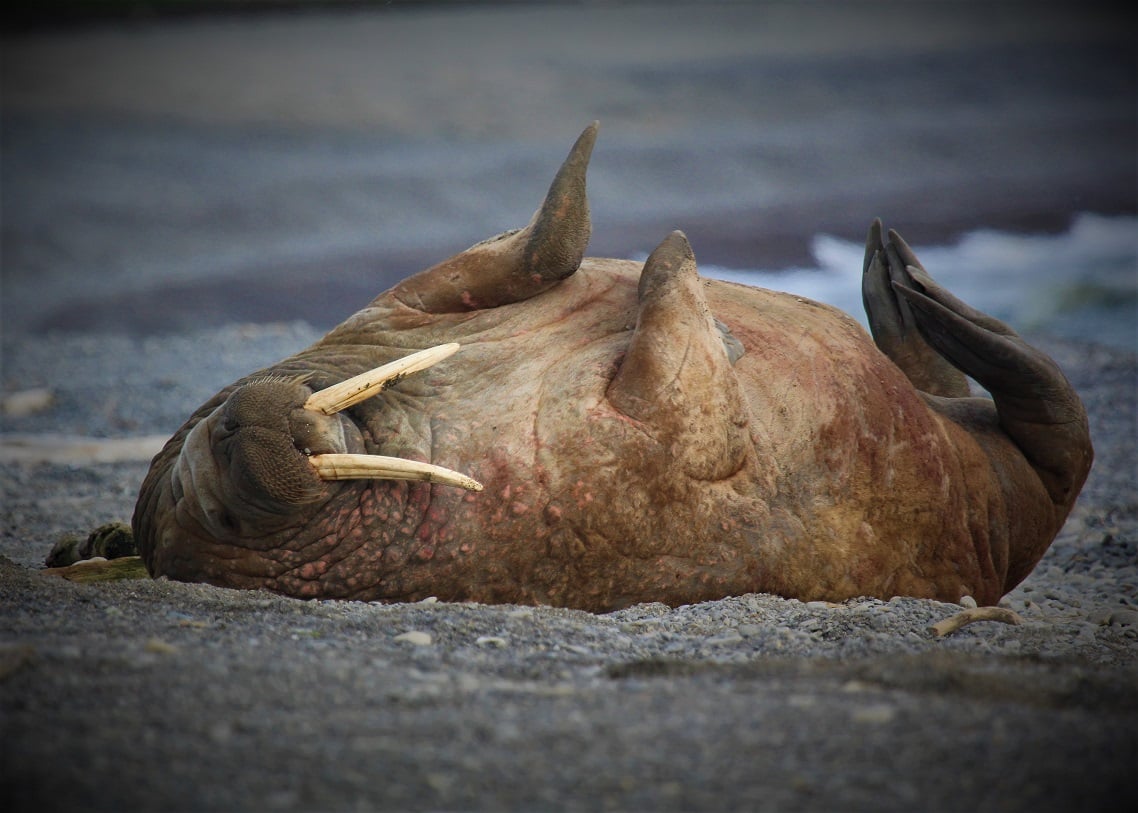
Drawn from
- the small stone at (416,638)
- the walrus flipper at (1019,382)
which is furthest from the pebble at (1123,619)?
the small stone at (416,638)

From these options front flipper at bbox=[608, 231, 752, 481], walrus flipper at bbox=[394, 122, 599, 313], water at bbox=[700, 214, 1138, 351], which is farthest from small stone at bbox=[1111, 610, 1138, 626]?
water at bbox=[700, 214, 1138, 351]

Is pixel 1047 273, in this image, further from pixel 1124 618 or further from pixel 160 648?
pixel 160 648

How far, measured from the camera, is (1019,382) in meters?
3.98

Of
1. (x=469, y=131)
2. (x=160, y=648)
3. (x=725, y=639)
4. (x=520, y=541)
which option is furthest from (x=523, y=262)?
(x=469, y=131)

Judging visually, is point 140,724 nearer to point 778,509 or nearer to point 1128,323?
point 778,509

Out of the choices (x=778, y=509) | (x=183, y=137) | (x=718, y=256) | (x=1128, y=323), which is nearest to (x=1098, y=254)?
(x=1128, y=323)

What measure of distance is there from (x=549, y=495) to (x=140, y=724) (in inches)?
58.5

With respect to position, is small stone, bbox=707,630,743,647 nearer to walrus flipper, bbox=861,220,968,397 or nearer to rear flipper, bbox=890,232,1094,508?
rear flipper, bbox=890,232,1094,508

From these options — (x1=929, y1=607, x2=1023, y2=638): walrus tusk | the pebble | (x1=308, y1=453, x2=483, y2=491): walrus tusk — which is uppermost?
(x1=308, y1=453, x2=483, y2=491): walrus tusk

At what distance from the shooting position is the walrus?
3.21 metres

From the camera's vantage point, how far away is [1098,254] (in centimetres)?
934

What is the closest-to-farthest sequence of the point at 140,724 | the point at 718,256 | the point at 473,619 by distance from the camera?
the point at 140,724
the point at 473,619
the point at 718,256

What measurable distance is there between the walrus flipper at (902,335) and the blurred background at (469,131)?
4.82 m

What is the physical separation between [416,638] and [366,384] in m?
0.75
